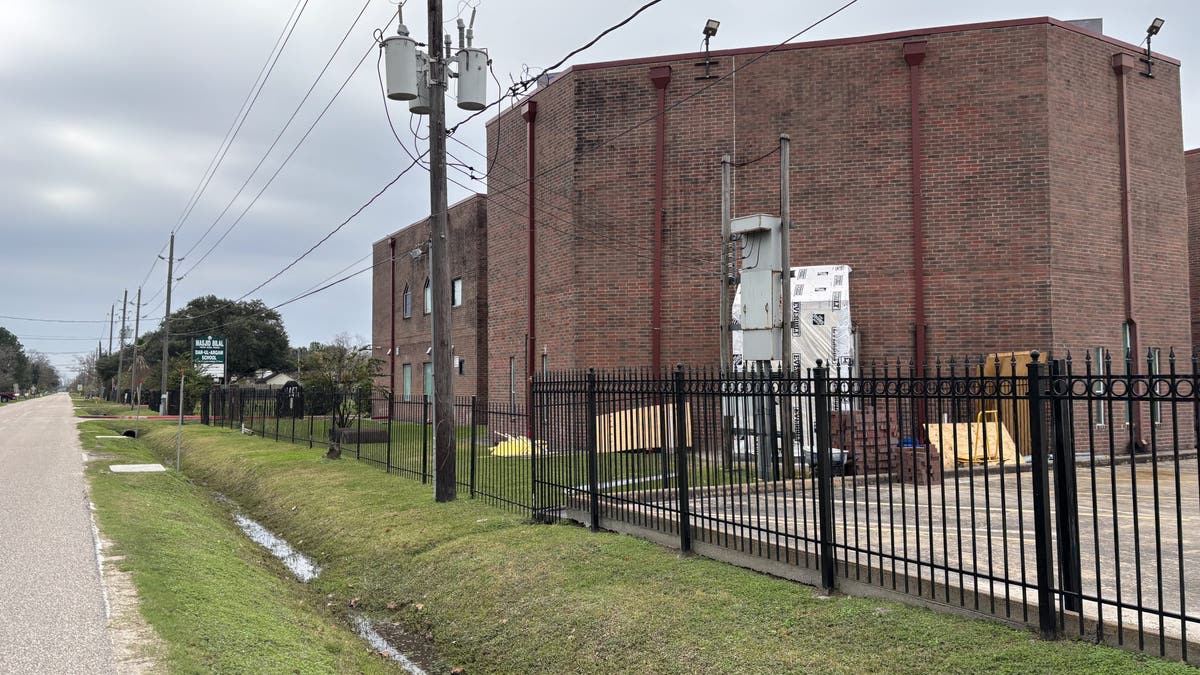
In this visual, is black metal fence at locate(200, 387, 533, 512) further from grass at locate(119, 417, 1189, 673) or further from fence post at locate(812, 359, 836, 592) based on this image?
fence post at locate(812, 359, 836, 592)

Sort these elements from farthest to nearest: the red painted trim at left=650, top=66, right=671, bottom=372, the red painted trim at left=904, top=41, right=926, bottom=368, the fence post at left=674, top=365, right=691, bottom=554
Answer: the red painted trim at left=650, top=66, right=671, bottom=372
the red painted trim at left=904, top=41, right=926, bottom=368
the fence post at left=674, top=365, right=691, bottom=554

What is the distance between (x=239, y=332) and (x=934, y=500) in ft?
222

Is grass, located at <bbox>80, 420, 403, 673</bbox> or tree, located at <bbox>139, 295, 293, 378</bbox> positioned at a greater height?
tree, located at <bbox>139, 295, 293, 378</bbox>

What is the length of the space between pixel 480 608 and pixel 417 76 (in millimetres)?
8625

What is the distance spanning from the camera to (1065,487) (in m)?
5.01

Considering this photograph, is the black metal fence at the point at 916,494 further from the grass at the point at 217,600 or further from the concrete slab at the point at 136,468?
the concrete slab at the point at 136,468

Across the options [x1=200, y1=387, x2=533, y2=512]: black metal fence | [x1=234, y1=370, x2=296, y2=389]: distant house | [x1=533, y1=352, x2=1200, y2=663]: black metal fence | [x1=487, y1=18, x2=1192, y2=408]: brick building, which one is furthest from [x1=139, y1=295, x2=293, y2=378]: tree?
[x1=533, y1=352, x2=1200, y2=663]: black metal fence

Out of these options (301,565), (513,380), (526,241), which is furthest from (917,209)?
(301,565)

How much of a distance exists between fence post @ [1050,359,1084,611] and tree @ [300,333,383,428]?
17205mm

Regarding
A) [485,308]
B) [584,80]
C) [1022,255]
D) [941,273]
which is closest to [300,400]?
[485,308]

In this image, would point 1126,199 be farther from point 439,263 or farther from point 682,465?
point 682,465

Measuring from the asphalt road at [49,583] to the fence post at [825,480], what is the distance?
530 cm

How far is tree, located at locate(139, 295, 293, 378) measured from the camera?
68.8 metres

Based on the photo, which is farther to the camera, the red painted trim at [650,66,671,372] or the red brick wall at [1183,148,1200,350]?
the red brick wall at [1183,148,1200,350]
